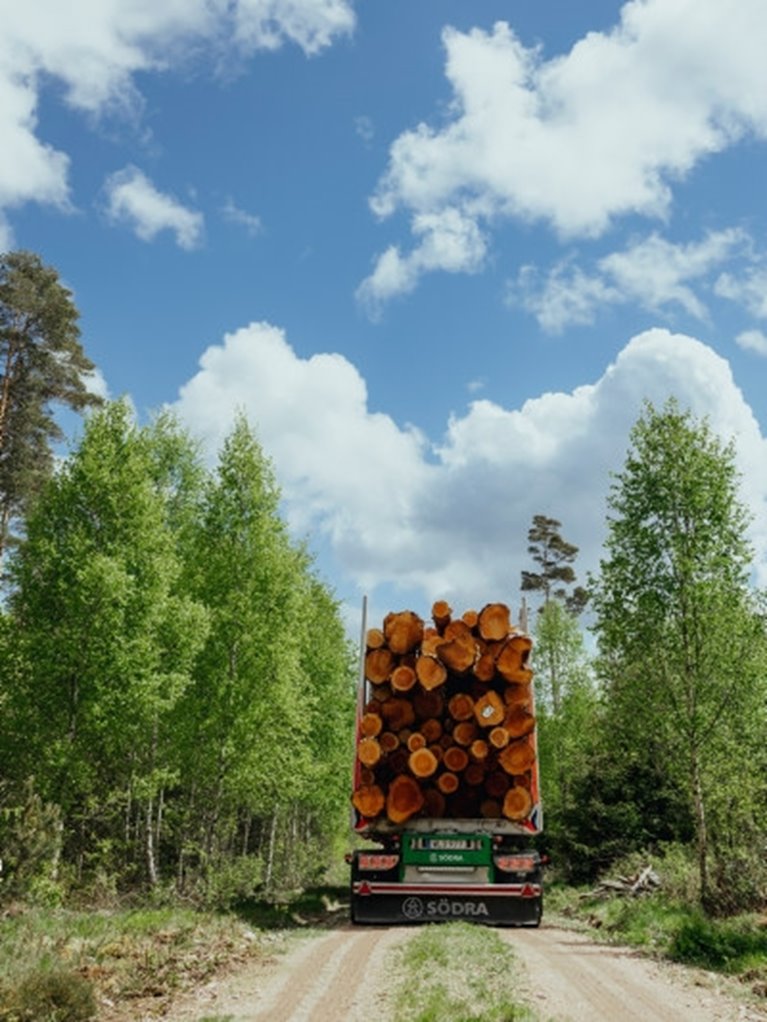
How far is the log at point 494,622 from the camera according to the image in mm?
15070

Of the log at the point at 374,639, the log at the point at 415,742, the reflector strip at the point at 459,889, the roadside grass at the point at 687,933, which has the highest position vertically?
the log at the point at 374,639

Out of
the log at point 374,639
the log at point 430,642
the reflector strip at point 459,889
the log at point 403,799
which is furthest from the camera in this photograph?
the log at point 374,639

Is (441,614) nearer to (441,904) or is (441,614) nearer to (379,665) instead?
(379,665)

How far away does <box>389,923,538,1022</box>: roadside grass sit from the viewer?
753cm

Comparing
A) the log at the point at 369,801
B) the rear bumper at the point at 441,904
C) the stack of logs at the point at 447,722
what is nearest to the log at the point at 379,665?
the stack of logs at the point at 447,722

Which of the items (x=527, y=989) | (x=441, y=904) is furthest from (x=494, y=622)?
(x=527, y=989)

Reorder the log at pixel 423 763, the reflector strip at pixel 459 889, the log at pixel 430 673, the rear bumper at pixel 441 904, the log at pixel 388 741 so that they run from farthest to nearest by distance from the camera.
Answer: the log at pixel 430 673 → the log at pixel 388 741 → the log at pixel 423 763 → the rear bumper at pixel 441 904 → the reflector strip at pixel 459 889

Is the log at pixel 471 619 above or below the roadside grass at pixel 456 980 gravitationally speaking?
above

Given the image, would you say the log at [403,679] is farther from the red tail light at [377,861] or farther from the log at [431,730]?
the red tail light at [377,861]

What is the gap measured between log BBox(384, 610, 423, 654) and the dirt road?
474 centimetres

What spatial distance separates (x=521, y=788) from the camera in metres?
14.4

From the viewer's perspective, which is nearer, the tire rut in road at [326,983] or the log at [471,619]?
the tire rut in road at [326,983]

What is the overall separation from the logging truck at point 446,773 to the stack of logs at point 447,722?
0.02 m

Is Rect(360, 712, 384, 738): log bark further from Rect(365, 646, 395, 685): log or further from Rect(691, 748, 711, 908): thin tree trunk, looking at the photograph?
Rect(691, 748, 711, 908): thin tree trunk
